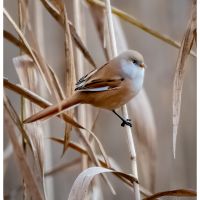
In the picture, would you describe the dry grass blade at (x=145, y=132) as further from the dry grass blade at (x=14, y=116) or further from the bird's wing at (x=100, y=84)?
the dry grass blade at (x=14, y=116)

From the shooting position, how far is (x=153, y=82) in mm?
1234

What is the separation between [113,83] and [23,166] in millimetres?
246

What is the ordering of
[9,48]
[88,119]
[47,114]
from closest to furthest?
[47,114]
[88,119]
[9,48]

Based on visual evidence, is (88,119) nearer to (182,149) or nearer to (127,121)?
(127,121)

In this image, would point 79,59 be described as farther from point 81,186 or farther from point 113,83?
point 81,186

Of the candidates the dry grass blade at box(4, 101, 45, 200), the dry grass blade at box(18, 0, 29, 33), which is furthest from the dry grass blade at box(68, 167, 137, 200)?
the dry grass blade at box(18, 0, 29, 33)

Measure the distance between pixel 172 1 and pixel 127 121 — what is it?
564mm

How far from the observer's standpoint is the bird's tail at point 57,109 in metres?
0.68

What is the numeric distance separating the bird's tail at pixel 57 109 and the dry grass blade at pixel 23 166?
2.7 inches

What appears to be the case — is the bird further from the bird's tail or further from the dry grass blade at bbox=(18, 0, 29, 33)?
the dry grass blade at bbox=(18, 0, 29, 33)

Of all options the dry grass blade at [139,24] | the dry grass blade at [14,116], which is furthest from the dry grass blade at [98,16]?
the dry grass blade at [14,116]

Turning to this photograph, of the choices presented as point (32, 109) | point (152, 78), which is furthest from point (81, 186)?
point (152, 78)

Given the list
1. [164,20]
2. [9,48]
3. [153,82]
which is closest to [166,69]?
[153,82]

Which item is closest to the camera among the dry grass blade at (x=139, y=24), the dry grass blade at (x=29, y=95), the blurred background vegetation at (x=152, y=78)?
the dry grass blade at (x=29, y=95)
